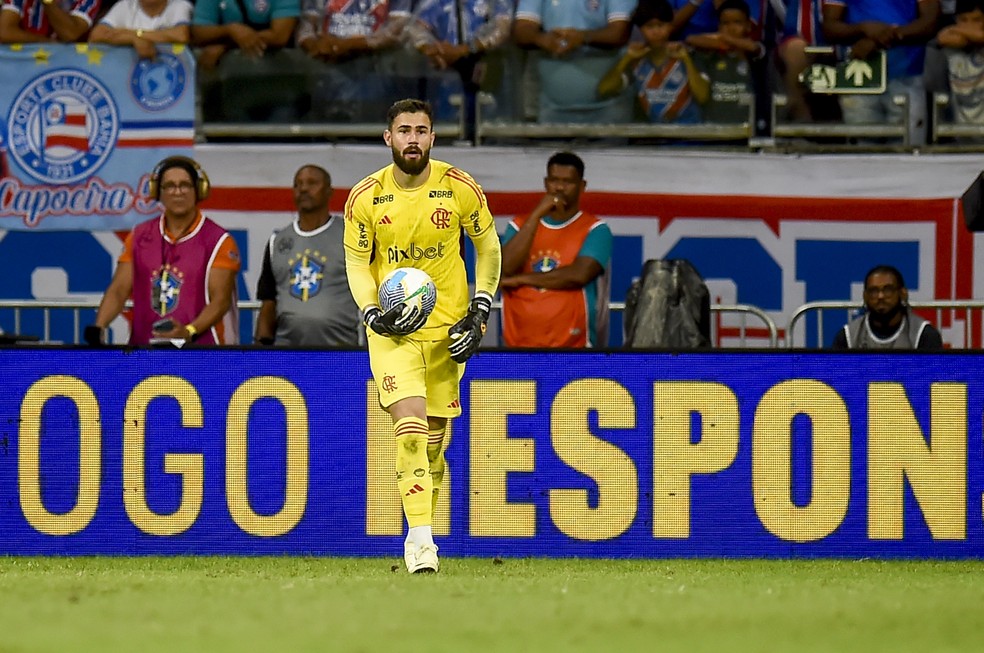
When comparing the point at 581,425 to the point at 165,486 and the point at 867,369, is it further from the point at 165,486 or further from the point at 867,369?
the point at 165,486

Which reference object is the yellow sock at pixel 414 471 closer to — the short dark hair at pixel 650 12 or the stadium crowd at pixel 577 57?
the stadium crowd at pixel 577 57

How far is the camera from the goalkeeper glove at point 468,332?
9.27 metres

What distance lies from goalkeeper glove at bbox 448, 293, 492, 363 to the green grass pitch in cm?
109

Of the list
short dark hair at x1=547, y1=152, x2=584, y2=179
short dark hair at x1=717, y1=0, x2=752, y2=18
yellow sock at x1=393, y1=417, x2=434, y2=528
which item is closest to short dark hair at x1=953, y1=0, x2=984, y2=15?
short dark hair at x1=717, y1=0, x2=752, y2=18

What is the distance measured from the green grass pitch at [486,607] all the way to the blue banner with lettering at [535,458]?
1.50 feet

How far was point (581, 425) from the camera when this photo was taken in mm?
10578

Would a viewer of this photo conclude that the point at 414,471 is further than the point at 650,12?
No

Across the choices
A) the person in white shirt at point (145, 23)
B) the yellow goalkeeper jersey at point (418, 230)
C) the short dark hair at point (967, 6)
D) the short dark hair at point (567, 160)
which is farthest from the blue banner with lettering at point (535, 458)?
the short dark hair at point (967, 6)

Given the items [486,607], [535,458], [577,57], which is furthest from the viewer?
[577,57]

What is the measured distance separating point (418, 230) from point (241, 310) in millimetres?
4048

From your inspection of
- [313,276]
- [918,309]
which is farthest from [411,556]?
[918,309]

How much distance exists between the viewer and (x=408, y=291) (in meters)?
9.02

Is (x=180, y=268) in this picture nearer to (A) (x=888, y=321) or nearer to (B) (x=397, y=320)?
(B) (x=397, y=320)

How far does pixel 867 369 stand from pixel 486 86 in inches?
158
